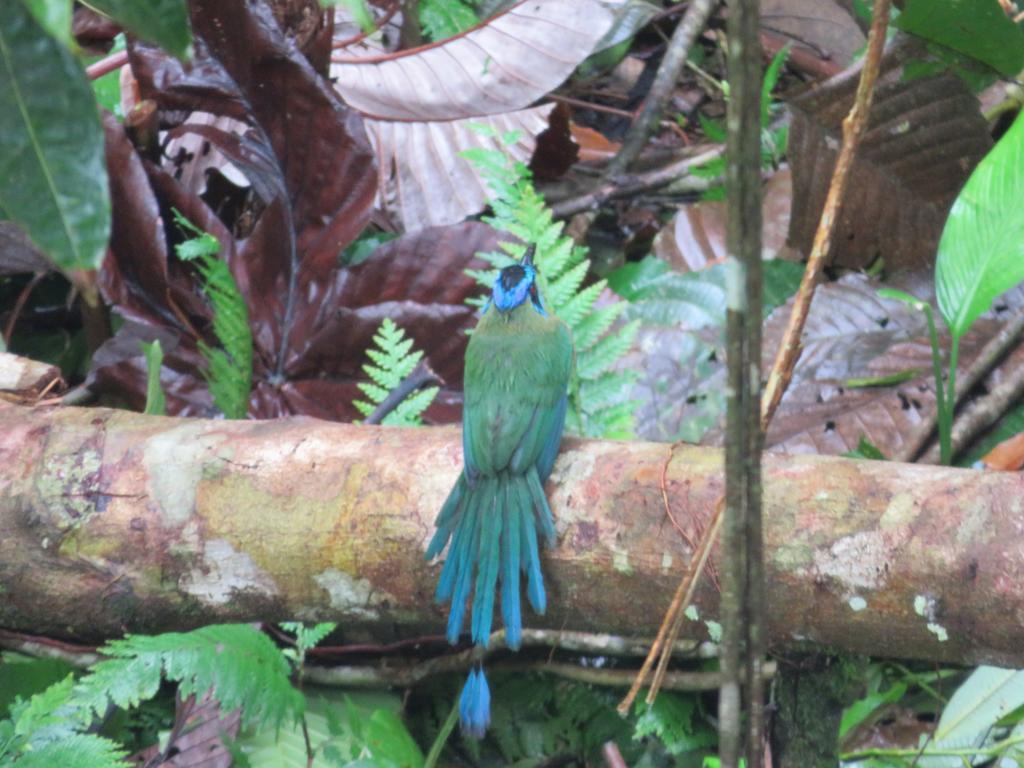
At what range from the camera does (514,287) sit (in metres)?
2.84

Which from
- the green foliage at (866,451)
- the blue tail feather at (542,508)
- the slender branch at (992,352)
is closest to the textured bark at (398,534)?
the blue tail feather at (542,508)

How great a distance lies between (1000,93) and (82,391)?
3246mm

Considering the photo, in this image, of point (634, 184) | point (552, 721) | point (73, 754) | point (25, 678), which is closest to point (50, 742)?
point (73, 754)

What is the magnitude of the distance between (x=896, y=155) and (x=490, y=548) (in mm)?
2217

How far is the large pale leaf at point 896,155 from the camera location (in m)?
3.67

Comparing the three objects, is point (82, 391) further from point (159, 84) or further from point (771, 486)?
point (771, 486)

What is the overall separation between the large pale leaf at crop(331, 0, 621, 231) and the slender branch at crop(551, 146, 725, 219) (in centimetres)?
33

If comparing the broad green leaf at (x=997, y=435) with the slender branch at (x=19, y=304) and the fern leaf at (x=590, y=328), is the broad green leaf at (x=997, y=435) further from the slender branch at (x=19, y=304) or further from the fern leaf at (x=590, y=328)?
the slender branch at (x=19, y=304)

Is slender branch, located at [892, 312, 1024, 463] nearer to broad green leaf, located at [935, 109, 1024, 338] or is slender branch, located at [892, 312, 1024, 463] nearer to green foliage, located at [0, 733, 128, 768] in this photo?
broad green leaf, located at [935, 109, 1024, 338]

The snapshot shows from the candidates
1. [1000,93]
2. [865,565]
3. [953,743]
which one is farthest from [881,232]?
[865,565]

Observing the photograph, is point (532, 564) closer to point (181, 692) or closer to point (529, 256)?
point (181, 692)

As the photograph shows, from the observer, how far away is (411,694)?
288 centimetres

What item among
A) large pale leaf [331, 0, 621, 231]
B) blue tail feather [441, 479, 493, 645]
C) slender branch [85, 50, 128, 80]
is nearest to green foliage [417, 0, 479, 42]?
large pale leaf [331, 0, 621, 231]

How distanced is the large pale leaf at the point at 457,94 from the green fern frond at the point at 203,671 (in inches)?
81.8
